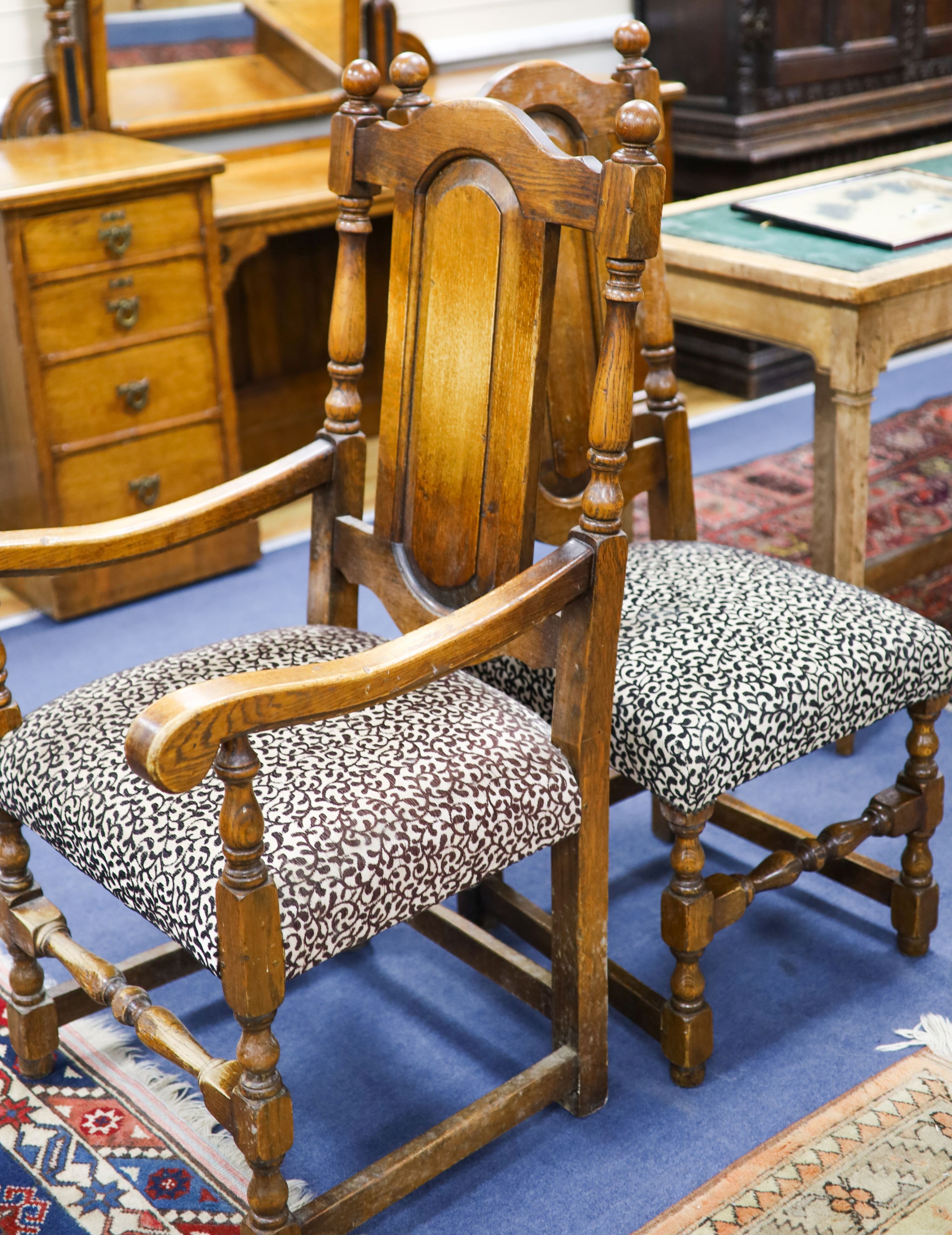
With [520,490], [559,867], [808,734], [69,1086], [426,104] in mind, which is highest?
[426,104]

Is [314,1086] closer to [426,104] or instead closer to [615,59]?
[426,104]

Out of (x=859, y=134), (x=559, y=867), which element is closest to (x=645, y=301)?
(x=559, y=867)

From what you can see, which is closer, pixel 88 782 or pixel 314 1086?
pixel 88 782

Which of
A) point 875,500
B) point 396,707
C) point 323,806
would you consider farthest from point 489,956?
point 875,500

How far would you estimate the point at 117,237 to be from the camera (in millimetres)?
3143

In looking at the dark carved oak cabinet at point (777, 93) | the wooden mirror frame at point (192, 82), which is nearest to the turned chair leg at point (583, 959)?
the wooden mirror frame at point (192, 82)

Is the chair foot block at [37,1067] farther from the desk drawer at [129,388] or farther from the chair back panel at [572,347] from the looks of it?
the desk drawer at [129,388]

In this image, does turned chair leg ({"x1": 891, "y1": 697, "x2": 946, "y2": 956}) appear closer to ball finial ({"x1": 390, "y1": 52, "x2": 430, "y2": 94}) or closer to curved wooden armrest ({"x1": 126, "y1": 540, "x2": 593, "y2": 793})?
curved wooden armrest ({"x1": 126, "y1": 540, "x2": 593, "y2": 793})

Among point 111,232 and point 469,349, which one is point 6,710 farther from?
point 111,232

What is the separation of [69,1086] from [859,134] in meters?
4.06

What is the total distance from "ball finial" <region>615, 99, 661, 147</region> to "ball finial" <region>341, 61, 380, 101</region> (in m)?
0.44

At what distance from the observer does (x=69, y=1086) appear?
1.90 m

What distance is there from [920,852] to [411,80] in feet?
4.16

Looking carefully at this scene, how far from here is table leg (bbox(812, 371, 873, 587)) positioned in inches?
96.1
